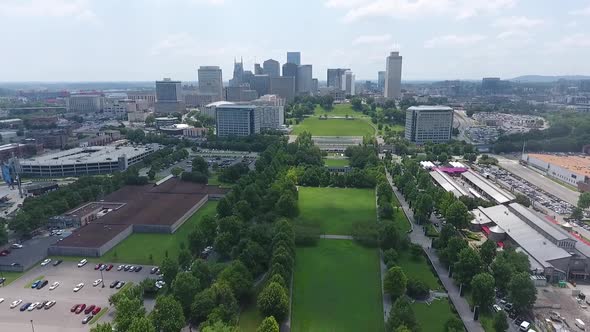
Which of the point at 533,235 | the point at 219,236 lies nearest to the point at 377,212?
the point at 533,235

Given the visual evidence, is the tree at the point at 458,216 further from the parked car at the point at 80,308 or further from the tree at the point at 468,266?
the parked car at the point at 80,308

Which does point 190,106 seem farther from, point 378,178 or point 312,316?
point 312,316

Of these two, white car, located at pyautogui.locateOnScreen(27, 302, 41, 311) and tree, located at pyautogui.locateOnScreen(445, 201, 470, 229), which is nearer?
white car, located at pyautogui.locateOnScreen(27, 302, 41, 311)

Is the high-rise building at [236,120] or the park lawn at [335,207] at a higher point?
the high-rise building at [236,120]

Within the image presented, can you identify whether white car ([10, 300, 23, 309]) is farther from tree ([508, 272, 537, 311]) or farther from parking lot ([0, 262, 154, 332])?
tree ([508, 272, 537, 311])

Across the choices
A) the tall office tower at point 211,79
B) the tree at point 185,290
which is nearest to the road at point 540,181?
the tree at point 185,290

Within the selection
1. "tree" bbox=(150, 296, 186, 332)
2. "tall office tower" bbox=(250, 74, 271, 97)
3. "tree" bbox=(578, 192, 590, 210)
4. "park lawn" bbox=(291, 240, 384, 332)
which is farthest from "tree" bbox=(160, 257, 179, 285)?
"tall office tower" bbox=(250, 74, 271, 97)

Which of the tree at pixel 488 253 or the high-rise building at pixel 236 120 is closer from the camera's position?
the tree at pixel 488 253
